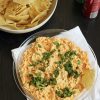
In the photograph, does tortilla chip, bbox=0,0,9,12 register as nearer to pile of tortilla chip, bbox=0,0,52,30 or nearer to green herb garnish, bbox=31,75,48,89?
pile of tortilla chip, bbox=0,0,52,30

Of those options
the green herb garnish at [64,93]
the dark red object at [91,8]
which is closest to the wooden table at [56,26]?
the dark red object at [91,8]

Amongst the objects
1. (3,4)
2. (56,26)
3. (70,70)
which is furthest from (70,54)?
(3,4)

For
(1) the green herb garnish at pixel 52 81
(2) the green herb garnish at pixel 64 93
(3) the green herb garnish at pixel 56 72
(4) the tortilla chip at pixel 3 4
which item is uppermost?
(4) the tortilla chip at pixel 3 4

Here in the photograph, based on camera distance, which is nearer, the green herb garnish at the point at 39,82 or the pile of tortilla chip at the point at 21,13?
the green herb garnish at the point at 39,82

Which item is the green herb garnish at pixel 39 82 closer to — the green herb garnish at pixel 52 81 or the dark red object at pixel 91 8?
the green herb garnish at pixel 52 81

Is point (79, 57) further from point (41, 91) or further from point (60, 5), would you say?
point (60, 5)

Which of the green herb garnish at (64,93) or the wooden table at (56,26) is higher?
the wooden table at (56,26)
